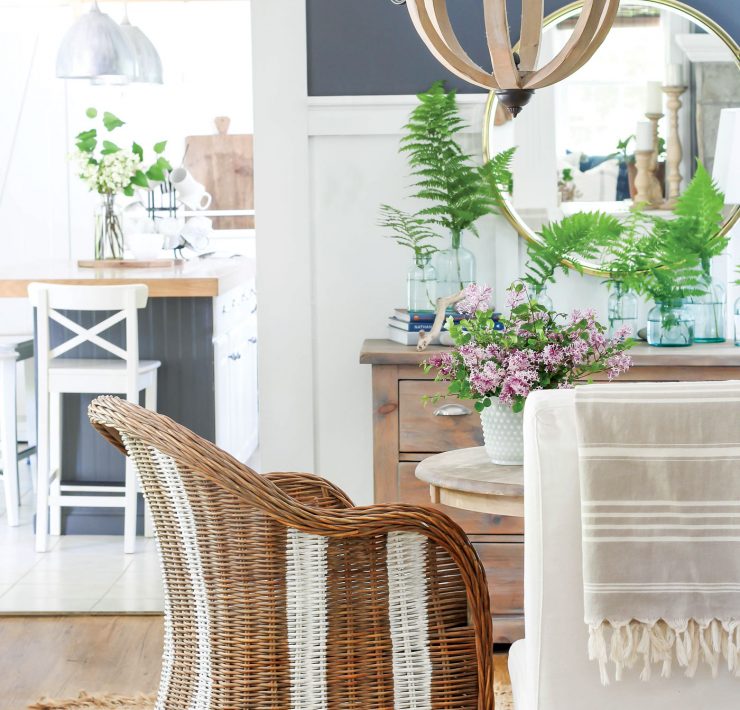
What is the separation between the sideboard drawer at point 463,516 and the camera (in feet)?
9.57

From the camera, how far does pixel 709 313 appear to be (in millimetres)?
3184

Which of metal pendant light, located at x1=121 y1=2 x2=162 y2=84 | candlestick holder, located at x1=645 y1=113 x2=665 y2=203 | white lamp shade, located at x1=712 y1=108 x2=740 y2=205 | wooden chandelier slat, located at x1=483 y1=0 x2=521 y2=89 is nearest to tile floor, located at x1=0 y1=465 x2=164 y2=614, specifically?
candlestick holder, located at x1=645 y1=113 x2=665 y2=203

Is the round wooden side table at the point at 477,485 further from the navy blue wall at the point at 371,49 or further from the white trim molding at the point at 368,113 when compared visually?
the navy blue wall at the point at 371,49

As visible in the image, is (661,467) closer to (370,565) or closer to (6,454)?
(370,565)

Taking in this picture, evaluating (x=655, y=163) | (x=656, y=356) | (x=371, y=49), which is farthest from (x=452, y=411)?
(x=371, y=49)

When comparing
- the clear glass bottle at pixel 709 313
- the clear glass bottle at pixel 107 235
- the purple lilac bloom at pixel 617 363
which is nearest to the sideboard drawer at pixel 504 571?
the clear glass bottle at pixel 709 313

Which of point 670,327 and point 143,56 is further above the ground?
point 143,56

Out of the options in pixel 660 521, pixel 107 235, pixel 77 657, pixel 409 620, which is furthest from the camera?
pixel 107 235

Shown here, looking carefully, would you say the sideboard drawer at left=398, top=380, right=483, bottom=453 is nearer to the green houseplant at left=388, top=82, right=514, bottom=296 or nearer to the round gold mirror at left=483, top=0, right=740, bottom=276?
the green houseplant at left=388, top=82, right=514, bottom=296

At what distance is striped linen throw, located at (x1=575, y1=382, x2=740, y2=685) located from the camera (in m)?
1.48

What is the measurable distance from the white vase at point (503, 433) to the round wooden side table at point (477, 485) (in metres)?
0.02

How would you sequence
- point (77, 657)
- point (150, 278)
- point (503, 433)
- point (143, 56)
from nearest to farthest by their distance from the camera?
1. point (503, 433)
2. point (77, 657)
3. point (150, 278)
4. point (143, 56)

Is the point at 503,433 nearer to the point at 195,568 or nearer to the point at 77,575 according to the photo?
the point at 195,568

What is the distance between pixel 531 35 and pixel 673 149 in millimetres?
1821
